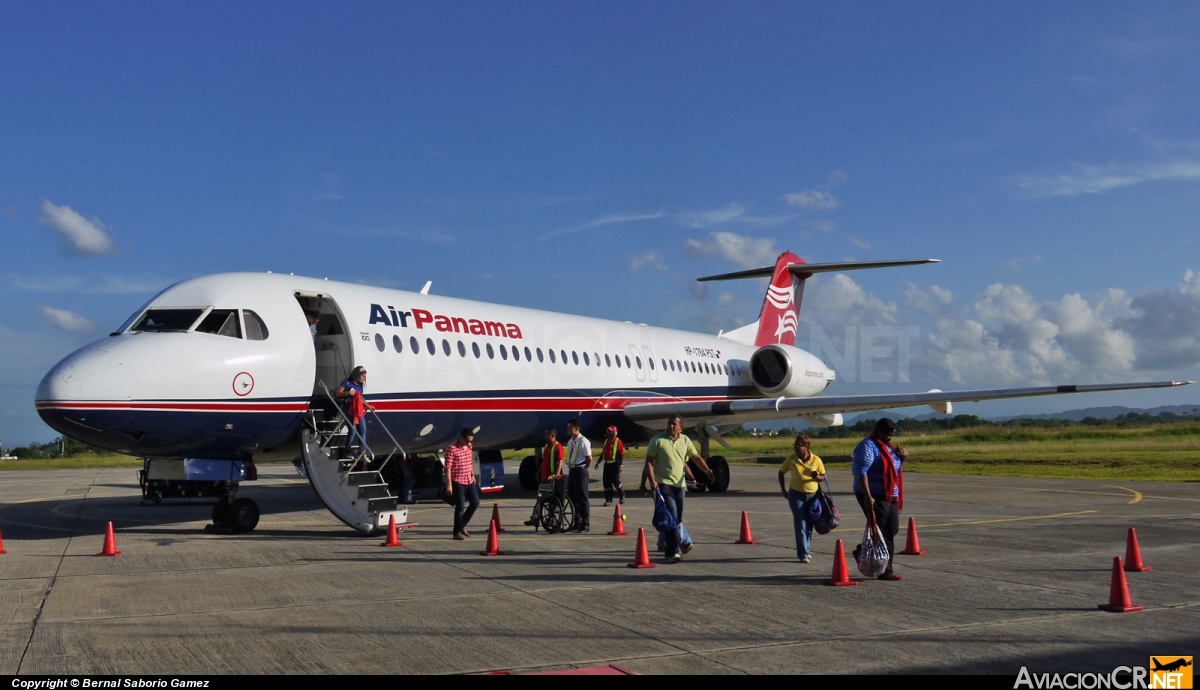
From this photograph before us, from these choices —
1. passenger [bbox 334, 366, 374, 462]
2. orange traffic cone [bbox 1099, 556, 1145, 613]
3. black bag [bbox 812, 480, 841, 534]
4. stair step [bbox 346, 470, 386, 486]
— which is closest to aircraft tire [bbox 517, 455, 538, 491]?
passenger [bbox 334, 366, 374, 462]

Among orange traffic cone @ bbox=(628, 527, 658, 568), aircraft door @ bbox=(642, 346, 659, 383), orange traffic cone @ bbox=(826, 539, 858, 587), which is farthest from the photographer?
aircraft door @ bbox=(642, 346, 659, 383)

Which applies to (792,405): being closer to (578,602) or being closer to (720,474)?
(720,474)

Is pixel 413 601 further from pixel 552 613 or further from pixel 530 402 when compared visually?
pixel 530 402

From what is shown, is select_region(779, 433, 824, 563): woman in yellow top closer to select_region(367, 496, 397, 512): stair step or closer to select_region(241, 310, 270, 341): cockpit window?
select_region(367, 496, 397, 512): stair step

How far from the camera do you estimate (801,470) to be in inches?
408

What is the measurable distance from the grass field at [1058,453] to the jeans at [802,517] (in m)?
19.8

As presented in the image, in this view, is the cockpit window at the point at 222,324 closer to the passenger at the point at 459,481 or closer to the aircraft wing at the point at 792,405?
the passenger at the point at 459,481

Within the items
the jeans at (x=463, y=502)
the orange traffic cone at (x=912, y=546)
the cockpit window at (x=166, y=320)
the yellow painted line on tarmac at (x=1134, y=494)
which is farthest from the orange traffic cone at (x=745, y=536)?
the yellow painted line on tarmac at (x=1134, y=494)

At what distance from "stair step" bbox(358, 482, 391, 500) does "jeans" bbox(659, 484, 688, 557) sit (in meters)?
4.72

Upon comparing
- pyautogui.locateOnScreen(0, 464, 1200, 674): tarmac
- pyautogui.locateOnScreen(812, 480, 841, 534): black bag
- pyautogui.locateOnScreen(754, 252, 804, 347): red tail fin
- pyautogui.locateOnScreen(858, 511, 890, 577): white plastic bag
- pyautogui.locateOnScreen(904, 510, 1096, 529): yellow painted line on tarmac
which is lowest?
pyautogui.locateOnScreen(0, 464, 1200, 674): tarmac

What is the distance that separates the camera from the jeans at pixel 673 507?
35.4 ft

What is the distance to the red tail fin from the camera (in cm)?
3031

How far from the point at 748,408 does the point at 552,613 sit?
14576 mm

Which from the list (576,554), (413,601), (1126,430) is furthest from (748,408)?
(1126,430)
